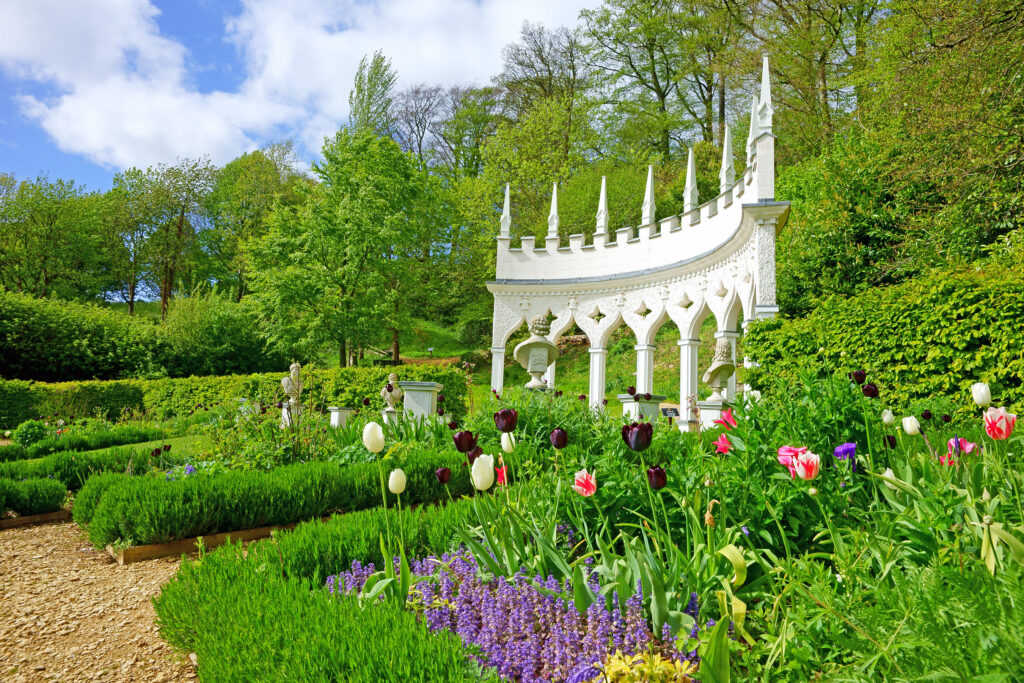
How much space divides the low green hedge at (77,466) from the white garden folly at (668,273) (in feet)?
25.0

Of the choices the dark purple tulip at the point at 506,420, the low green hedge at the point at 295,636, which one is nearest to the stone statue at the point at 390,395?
the low green hedge at the point at 295,636

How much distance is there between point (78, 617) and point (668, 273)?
516 inches

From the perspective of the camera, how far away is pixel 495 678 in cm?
212

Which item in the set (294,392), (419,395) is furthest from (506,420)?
(419,395)

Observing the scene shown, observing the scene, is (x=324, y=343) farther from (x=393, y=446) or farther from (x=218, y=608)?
(x=218, y=608)

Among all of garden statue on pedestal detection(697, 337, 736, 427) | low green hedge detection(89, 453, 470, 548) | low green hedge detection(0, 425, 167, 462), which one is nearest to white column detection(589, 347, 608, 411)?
garden statue on pedestal detection(697, 337, 736, 427)

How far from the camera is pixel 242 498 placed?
526cm

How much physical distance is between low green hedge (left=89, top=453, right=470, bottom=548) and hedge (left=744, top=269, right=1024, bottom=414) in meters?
3.79

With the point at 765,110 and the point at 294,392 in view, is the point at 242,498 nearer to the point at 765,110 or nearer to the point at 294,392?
the point at 294,392

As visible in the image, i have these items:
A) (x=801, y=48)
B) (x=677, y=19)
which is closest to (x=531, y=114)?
(x=677, y=19)

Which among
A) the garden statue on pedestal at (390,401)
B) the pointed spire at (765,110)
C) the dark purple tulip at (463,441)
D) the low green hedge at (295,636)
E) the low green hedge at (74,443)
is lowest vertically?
the low green hedge at (74,443)

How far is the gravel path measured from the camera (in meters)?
3.06

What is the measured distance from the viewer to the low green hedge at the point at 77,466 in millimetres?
7059

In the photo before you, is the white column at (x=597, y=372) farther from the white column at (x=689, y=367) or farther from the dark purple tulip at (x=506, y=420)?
the dark purple tulip at (x=506, y=420)
